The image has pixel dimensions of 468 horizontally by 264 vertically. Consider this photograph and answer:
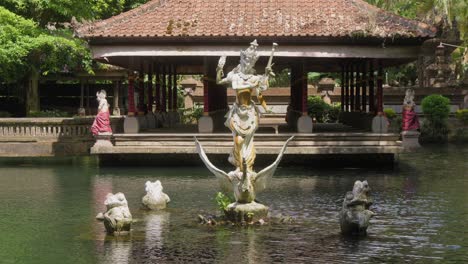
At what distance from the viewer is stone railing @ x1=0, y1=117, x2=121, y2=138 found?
1048 inches

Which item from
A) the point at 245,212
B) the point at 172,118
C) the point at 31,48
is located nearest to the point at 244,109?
the point at 245,212

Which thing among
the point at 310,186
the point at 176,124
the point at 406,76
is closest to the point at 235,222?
the point at 310,186

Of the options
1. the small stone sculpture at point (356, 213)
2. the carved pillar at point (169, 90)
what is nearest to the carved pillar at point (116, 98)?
the carved pillar at point (169, 90)

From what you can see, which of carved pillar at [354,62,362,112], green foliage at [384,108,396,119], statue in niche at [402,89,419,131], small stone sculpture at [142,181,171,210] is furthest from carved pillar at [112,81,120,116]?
small stone sculpture at [142,181,171,210]

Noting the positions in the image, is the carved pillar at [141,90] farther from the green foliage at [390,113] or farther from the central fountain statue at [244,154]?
the central fountain statue at [244,154]

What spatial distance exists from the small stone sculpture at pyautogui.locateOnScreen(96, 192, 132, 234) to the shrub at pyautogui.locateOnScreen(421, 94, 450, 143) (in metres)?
25.3

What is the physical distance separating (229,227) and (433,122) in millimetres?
24736

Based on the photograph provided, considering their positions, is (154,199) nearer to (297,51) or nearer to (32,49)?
(297,51)

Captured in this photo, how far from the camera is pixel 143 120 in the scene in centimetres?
2727

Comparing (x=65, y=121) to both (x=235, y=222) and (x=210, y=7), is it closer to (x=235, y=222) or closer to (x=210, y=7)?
(x=210, y=7)

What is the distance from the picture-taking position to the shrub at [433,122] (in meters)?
34.8

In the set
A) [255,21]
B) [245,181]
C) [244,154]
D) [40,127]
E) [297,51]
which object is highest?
[255,21]

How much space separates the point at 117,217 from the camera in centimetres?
1181

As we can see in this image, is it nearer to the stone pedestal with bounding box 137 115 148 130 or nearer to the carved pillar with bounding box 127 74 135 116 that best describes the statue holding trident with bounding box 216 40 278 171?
the carved pillar with bounding box 127 74 135 116
